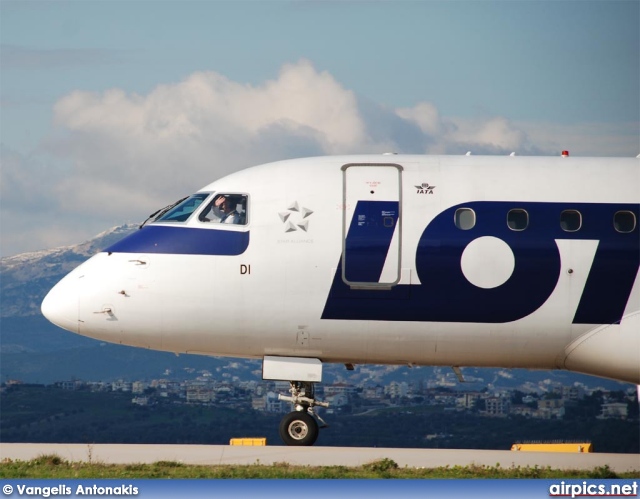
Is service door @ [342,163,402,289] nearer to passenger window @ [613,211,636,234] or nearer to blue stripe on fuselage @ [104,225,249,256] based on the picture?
blue stripe on fuselage @ [104,225,249,256]

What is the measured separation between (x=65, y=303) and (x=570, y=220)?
983 centimetres

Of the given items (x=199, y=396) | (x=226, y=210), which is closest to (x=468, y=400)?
(x=199, y=396)

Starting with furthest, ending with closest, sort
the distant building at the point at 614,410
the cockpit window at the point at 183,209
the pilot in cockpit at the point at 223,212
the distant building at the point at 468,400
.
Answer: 1. the distant building at the point at 468,400
2. the distant building at the point at 614,410
3. the cockpit window at the point at 183,209
4. the pilot in cockpit at the point at 223,212

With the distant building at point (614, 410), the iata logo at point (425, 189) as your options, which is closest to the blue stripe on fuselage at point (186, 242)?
the iata logo at point (425, 189)

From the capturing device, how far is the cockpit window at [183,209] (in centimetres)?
2452

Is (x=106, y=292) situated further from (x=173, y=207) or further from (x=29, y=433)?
(x=29, y=433)

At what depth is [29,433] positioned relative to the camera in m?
137

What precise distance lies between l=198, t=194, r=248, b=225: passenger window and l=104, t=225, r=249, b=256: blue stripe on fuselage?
0.26 metres

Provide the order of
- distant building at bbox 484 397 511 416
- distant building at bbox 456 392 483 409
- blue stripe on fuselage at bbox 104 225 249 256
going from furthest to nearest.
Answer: distant building at bbox 456 392 483 409, distant building at bbox 484 397 511 416, blue stripe on fuselage at bbox 104 225 249 256

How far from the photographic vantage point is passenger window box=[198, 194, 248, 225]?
953 inches

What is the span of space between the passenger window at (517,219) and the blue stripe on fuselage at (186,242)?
5.03 metres

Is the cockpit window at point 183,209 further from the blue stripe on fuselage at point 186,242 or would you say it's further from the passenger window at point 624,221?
the passenger window at point 624,221

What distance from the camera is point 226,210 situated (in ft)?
79.9

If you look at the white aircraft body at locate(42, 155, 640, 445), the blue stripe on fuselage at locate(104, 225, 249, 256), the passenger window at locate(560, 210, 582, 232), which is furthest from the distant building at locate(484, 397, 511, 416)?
the blue stripe on fuselage at locate(104, 225, 249, 256)
